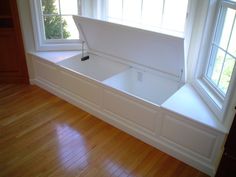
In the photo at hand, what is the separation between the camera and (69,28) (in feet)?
10.2

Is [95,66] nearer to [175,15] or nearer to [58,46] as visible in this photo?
[58,46]

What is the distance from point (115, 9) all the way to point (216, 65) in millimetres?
1358

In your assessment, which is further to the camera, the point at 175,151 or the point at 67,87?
the point at 67,87

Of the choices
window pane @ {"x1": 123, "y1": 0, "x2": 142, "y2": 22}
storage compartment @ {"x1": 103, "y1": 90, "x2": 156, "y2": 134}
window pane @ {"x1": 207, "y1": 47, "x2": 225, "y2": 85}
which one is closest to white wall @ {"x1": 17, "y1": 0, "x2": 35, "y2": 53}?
window pane @ {"x1": 123, "y1": 0, "x2": 142, "y2": 22}

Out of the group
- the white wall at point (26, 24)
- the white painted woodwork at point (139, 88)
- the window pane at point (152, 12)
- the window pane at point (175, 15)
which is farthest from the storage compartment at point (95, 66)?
the window pane at point (175, 15)

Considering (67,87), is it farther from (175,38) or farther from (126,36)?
(175,38)

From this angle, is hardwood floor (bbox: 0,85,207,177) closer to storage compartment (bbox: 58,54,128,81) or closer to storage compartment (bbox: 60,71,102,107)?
storage compartment (bbox: 60,71,102,107)

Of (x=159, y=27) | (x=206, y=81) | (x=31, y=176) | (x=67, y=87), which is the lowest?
(x=31, y=176)

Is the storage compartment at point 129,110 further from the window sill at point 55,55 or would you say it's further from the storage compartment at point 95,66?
the window sill at point 55,55

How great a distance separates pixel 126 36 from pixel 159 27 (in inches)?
14.9

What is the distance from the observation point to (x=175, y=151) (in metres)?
2.16

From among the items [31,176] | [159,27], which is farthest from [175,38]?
[31,176]

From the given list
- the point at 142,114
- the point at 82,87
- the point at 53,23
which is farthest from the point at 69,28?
the point at 142,114

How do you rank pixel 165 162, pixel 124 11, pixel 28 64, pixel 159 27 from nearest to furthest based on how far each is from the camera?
pixel 165 162, pixel 159 27, pixel 124 11, pixel 28 64
